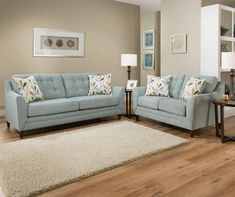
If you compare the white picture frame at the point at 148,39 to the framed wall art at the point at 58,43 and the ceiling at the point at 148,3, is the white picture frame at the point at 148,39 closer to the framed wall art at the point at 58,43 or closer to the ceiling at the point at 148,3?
the ceiling at the point at 148,3

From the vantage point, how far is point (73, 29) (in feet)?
17.2

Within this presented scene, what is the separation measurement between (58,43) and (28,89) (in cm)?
173

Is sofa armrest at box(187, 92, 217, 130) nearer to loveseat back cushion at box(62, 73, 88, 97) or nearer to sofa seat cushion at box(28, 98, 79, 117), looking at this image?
sofa seat cushion at box(28, 98, 79, 117)

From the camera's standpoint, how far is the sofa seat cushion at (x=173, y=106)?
3.46m

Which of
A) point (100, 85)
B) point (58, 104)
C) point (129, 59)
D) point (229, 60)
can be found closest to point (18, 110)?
point (58, 104)

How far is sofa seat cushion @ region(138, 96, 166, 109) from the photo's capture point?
3.93m

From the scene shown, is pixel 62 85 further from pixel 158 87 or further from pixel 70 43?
pixel 158 87

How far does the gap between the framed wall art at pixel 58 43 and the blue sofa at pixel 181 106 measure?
1809mm

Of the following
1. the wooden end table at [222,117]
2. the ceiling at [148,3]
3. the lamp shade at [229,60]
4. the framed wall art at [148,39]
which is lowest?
the wooden end table at [222,117]

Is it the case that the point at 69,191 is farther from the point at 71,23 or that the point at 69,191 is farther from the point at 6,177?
the point at 71,23

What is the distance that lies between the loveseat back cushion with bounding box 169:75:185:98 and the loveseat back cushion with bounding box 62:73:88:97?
5.22 ft

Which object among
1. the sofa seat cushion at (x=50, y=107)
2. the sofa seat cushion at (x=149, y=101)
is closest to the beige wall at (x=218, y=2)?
the sofa seat cushion at (x=149, y=101)

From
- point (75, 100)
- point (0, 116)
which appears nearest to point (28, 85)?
point (75, 100)

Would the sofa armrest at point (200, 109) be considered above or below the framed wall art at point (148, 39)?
below
